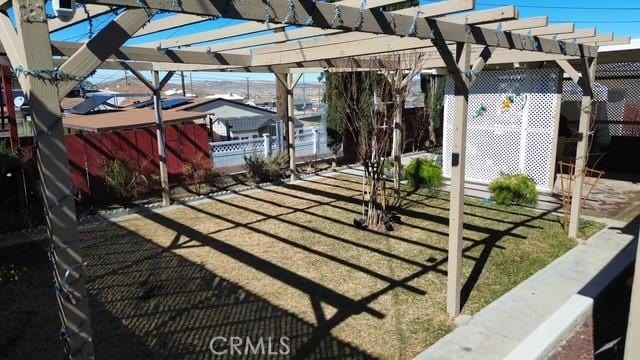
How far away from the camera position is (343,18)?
2.90 m

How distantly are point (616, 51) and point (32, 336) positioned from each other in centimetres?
989

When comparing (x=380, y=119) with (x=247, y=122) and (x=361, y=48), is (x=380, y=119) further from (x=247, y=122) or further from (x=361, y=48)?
(x=247, y=122)

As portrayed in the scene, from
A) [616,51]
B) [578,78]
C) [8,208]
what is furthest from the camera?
[616,51]

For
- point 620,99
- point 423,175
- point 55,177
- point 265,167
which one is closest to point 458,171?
point 55,177

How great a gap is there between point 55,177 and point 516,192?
7.19 meters

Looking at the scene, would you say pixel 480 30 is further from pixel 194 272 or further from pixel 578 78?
pixel 194 272

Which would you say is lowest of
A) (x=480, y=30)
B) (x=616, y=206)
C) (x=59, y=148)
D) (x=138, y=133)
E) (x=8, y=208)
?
(x=616, y=206)

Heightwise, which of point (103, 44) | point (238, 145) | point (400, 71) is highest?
point (103, 44)

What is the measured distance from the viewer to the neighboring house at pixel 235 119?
1881cm

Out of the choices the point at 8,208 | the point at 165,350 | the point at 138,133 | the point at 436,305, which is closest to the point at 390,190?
the point at 436,305

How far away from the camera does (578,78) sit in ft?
18.9

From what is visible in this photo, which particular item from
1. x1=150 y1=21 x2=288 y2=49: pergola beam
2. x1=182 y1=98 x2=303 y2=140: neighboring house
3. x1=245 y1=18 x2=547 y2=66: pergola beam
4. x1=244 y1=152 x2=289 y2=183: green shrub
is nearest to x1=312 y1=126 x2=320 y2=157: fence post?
x1=244 y1=152 x2=289 y2=183: green shrub

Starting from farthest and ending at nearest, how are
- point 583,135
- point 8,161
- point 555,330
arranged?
point 8,161 < point 583,135 < point 555,330

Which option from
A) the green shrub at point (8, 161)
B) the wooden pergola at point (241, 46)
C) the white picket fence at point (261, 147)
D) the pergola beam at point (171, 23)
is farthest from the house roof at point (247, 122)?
the pergola beam at point (171, 23)
